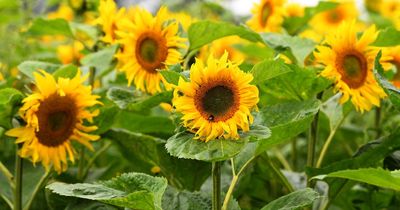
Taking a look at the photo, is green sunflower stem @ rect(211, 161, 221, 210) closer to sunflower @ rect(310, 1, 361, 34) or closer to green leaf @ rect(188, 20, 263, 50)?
green leaf @ rect(188, 20, 263, 50)

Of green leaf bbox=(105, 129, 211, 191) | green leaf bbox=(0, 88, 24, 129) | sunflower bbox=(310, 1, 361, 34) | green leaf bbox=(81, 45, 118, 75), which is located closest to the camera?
green leaf bbox=(0, 88, 24, 129)

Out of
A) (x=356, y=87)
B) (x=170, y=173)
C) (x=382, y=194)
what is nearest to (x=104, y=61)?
(x=170, y=173)

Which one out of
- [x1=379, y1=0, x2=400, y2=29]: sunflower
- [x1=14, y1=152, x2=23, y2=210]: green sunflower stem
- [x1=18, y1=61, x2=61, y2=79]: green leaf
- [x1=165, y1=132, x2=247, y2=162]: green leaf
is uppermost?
[x1=379, y1=0, x2=400, y2=29]: sunflower

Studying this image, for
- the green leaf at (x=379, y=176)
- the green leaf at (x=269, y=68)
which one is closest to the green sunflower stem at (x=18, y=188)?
the green leaf at (x=269, y=68)

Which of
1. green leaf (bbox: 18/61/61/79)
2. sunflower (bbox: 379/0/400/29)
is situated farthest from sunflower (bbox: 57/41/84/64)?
sunflower (bbox: 379/0/400/29)

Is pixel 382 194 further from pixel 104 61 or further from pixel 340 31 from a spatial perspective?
pixel 104 61

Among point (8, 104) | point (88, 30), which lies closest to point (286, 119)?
point (8, 104)

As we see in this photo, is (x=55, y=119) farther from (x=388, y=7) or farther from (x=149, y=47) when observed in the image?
(x=388, y=7)
